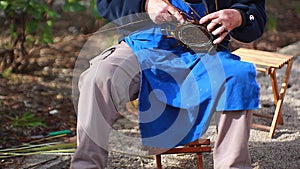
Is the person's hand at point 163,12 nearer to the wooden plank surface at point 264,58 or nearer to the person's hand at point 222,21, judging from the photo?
the person's hand at point 222,21

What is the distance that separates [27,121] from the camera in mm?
4062

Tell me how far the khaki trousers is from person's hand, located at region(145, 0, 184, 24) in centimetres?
26

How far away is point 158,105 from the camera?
2852mm

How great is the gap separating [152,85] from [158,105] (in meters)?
0.10

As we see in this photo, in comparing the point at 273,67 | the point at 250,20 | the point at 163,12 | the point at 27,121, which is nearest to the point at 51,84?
the point at 27,121

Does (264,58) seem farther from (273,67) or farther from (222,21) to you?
(222,21)

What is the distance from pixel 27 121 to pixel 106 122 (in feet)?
4.92

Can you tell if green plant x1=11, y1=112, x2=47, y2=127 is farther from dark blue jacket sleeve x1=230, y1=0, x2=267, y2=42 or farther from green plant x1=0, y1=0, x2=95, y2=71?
dark blue jacket sleeve x1=230, y1=0, x2=267, y2=42

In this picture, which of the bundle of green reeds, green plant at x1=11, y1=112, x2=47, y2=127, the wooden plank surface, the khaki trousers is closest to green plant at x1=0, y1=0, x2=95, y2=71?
green plant at x1=11, y1=112, x2=47, y2=127

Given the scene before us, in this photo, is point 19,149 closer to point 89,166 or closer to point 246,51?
point 89,166

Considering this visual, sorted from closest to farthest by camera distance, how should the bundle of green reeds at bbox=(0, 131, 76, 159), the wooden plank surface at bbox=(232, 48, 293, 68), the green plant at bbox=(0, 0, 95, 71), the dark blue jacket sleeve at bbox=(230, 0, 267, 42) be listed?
the dark blue jacket sleeve at bbox=(230, 0, 267, 42) < the bundle of green reeds at bbox=(0, 131, 76, 159) < the wooden plank surface at bbox=(232, 48, 293, 68) < the green plant at bbox=(0, 0, 95, 71)

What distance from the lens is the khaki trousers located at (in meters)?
2.60

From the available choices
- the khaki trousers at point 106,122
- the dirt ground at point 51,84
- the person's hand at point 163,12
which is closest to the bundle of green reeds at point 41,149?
the dirt ground at point 51,84

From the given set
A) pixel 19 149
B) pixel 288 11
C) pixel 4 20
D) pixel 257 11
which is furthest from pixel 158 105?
pixel 288 11
